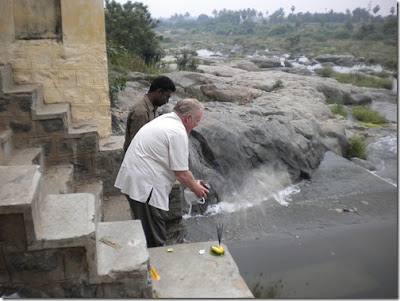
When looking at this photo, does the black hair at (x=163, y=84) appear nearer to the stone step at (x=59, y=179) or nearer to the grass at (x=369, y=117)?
the stone step at (x=59, y=179)

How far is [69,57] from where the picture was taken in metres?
4.86

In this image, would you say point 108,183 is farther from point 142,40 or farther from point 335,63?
point 335,63

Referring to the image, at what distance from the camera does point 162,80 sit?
4.26 metres

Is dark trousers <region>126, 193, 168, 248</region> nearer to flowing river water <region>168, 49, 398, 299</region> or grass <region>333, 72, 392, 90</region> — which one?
flowing river water <region>168, 49, 398, 299</region>

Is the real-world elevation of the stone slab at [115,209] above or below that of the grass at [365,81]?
above

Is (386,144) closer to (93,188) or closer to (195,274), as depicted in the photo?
(93,188)

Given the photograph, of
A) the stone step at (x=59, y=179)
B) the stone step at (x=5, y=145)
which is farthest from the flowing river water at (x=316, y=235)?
the stone step at (x=5, y=145)

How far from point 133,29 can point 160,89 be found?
43.9ft

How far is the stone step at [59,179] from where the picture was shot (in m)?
4.04

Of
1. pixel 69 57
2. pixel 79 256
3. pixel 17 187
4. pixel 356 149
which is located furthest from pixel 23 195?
pixel 356 149

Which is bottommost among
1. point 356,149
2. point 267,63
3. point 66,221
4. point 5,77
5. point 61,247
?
point 356,149

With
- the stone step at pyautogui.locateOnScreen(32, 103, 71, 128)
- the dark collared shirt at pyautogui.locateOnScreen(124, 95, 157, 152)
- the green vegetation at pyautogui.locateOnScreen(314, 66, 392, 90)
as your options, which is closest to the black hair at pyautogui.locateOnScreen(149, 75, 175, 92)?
the dark collared shirt at pyautogui.locateOnScreen(124, 95, 157, 152)

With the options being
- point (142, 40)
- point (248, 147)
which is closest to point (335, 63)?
point (142, 40)

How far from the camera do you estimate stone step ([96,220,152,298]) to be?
2666 mm
